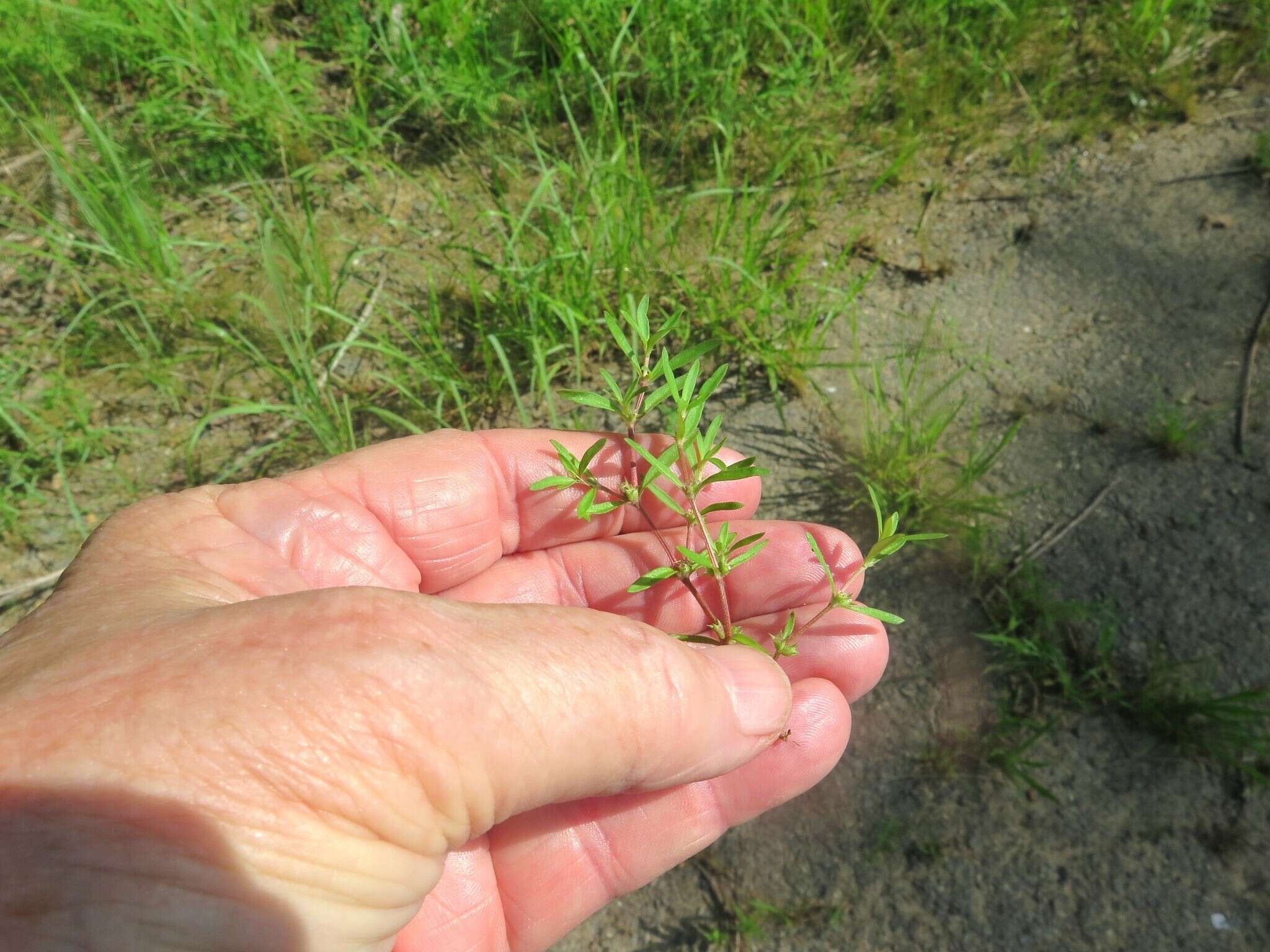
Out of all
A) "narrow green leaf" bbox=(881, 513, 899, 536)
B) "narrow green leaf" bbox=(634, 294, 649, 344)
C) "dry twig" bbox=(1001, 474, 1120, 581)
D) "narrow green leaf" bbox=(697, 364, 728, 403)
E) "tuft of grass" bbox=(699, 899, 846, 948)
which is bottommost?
"tuft of grass" bbox=(699, 899, 846, 948)

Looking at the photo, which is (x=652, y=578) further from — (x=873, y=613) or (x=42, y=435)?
(x=42, y=435)

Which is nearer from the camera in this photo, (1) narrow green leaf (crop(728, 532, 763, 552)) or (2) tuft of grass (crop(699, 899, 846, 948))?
(1) narrow green leaf (crop(728, 532, 763, 552))

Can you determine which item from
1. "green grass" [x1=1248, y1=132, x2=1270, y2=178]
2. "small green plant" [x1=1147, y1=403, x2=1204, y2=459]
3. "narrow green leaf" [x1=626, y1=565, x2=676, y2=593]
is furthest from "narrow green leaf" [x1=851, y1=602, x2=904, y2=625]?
"green grass" [x1=1248, y1=132, x2=1270, y2=178]

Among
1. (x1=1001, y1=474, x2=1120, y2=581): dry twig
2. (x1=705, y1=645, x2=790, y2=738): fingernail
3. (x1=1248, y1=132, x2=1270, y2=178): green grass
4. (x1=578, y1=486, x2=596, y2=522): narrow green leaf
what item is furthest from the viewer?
(x1=1248, y1=132, x2=1270, y2=178): green grass

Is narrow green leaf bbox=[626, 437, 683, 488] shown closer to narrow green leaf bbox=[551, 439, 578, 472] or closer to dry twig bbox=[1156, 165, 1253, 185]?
narrow green leaf bbox=[551, 439, 578, 472]

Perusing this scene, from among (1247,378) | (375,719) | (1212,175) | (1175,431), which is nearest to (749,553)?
(375,719)

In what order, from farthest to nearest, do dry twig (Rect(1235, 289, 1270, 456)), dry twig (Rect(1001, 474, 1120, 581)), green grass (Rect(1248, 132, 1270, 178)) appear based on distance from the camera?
1. green grass (Rect(1248, 132, 1270, 178))
2. dry twig (Rect(1235, 289, 1270, 456))
3. dry twig (Rect(1001, 474, 1120, 581))

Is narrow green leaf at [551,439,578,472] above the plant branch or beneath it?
above

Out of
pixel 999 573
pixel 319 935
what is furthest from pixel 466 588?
pixel 999 573
